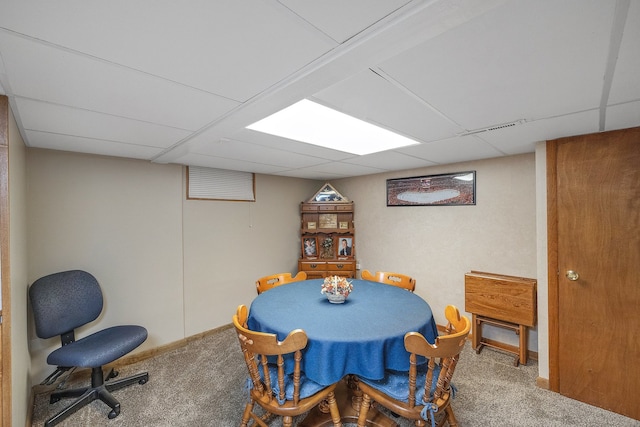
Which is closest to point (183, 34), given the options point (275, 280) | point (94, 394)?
point (275, 280)

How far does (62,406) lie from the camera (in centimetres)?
229

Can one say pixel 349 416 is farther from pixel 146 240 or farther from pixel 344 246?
pixel 146 240

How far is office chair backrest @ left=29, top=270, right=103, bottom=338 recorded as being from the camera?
89.7 inches

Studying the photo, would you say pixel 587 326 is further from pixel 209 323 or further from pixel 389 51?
pixel 209 323

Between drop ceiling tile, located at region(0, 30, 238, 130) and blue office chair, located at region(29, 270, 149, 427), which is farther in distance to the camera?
blue office chair, located at region(29, 270, 149, 427)

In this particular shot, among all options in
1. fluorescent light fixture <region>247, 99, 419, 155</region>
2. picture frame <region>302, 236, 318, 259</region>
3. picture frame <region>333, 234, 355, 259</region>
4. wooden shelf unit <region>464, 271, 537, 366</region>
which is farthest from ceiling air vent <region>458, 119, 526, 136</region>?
picture frame <region>302, 236, 318, 259</region>

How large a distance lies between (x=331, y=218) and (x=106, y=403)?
10.9ft

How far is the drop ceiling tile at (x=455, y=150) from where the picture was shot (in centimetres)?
238

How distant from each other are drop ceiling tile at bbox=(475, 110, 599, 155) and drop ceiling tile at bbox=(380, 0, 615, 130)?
0.71 ft

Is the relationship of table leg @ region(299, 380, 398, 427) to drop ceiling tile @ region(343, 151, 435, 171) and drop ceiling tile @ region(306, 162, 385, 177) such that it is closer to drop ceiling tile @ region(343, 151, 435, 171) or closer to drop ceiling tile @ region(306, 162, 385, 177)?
drop ceiling tile @ region(343, 151, 435, 171)

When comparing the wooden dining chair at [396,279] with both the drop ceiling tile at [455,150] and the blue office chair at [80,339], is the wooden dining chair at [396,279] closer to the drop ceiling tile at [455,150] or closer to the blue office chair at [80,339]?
the drop ceiling tile at [455,150]

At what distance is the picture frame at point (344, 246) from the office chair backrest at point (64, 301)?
3.01m

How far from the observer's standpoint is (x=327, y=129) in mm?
2074

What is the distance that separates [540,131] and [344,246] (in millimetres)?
2898
